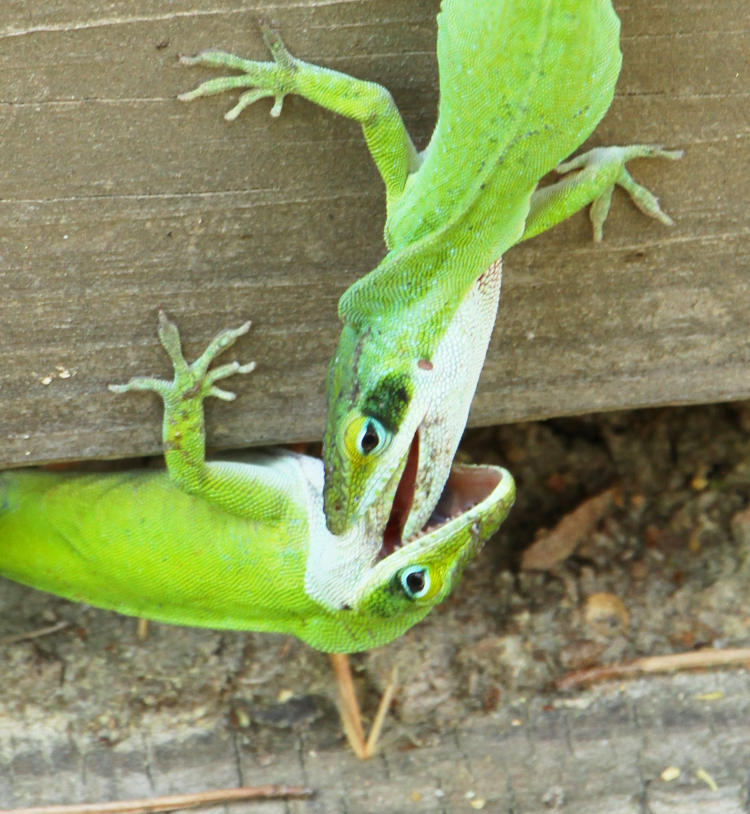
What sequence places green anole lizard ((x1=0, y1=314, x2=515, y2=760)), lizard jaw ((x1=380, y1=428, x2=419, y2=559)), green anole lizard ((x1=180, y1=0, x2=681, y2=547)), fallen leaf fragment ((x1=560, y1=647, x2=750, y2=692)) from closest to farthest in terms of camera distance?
green anole lizard ((x1=180, y1=0, x2=681, y2=547)) < lizard jaw ((x1=380, y1=428, x2=419, y2=559)) < green anole lizard ((x1=0, y1=314, x2=515, y2=760)) < fallen leaf fragment ((x1=560, y1=647, x2=750, y2=692))

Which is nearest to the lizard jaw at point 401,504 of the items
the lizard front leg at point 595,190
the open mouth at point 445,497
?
the open mouth at point 445,497

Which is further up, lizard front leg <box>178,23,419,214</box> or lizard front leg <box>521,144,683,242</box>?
lizard front leg <box>178,23,419,214</box>

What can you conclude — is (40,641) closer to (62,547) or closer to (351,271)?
(62,547)

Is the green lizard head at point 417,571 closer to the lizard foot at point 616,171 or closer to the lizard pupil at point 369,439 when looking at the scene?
the lizard pupil at point 369,439

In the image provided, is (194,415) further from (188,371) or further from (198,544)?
(198,544)

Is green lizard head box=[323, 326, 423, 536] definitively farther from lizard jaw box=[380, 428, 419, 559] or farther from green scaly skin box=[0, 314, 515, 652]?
green scaly skin box=[0, 314, 515, 652]

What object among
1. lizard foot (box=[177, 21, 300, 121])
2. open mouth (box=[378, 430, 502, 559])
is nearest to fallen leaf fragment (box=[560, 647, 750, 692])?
open mouth (box=[378, 430, 502, 559])
